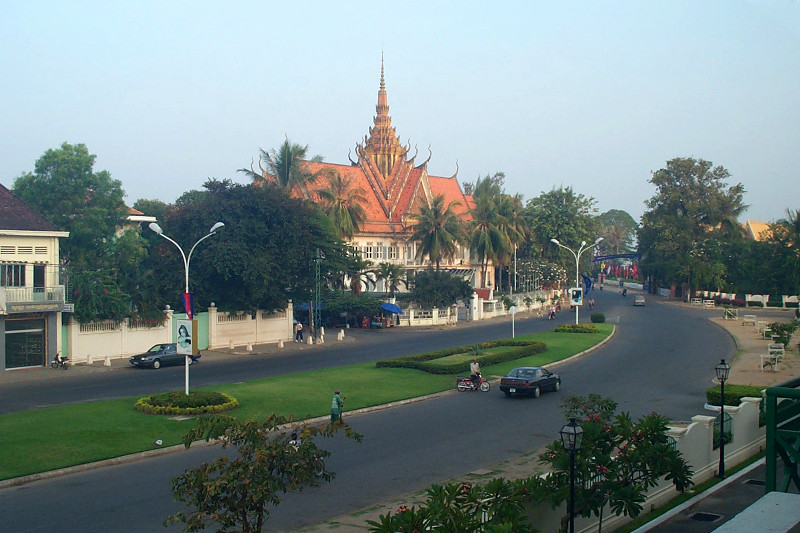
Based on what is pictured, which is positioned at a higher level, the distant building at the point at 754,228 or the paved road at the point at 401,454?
the distant building at the point at 754,228

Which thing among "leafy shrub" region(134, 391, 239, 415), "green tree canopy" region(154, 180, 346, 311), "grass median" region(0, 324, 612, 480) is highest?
"green tree canopy" region(154, 180, 346, 311)

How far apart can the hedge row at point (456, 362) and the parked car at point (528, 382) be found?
5542 millimetres

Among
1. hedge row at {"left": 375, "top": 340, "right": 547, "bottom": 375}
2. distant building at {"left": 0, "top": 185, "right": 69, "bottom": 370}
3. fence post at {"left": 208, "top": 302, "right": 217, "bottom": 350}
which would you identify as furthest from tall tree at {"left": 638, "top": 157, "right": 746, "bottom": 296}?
distant building at {"left": 0, "top": 185, "right": 69, "bottom": 370}

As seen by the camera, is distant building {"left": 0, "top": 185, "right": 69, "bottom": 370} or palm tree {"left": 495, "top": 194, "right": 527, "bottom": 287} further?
palm tree {"left": 495, "top": 194, "right": 527, "bottom": 287}

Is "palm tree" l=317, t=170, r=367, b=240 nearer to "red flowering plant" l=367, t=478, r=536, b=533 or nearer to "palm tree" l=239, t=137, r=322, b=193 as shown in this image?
"palm tree" l=239, t=137, r=322, b=193

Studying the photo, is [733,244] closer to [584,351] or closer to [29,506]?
[584,351]

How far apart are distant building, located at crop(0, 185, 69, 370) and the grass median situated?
464 inches

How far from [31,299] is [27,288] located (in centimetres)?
54

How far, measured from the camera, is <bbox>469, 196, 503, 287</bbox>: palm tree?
2904 inches

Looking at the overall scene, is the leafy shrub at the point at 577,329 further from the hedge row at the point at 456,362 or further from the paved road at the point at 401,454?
the paved road at the point at 401,454

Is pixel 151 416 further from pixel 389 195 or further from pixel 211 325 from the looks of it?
pixel 389 195

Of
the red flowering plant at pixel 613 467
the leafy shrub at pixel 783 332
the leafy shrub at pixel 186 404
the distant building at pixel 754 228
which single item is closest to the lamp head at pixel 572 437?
the red flowering plant at pixel 613 467

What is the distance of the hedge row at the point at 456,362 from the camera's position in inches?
1287

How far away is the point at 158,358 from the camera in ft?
116
